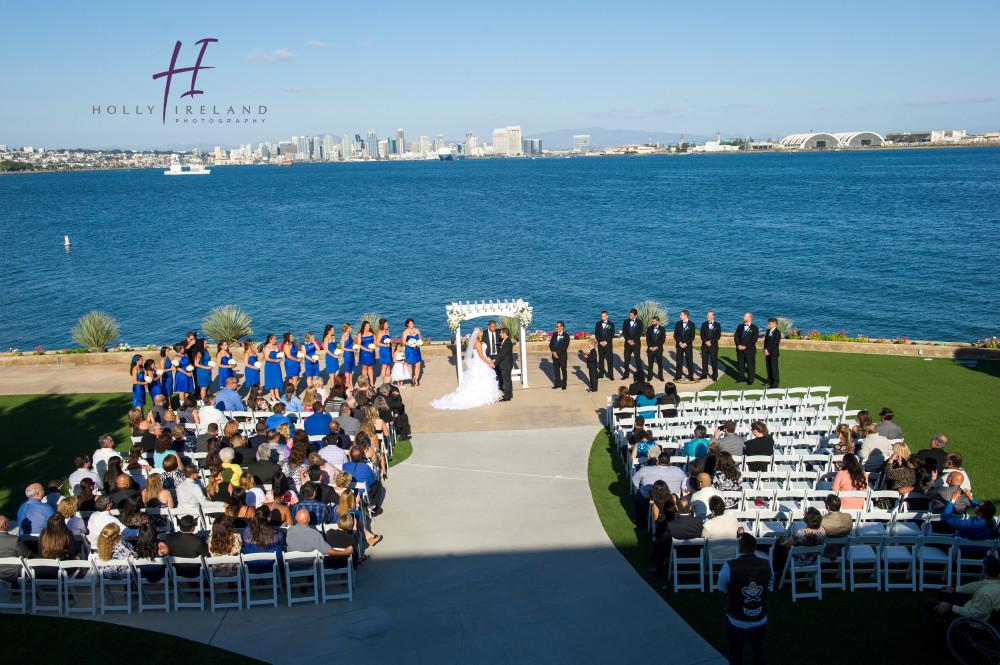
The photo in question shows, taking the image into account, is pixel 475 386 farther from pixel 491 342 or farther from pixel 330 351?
pixel 330 351

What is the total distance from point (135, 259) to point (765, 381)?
50.5 metres

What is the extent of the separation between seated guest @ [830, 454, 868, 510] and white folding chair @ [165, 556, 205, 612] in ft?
24.3

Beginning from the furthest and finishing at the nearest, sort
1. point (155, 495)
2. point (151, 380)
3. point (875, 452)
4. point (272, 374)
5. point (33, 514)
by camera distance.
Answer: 1. point (272, 374)
2. point (151, 380)
3. point (875, 452)
4. point (155, 495)
5. point (33, 514)

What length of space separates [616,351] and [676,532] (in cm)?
1154

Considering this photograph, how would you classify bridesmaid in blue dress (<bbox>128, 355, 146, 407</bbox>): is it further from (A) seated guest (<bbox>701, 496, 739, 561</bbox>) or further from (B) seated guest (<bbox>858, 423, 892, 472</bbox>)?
(B) seated guest (<bbox>858, 423, 892, 472</bbox>)

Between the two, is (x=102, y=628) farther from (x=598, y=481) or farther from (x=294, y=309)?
(x=294, y=309)

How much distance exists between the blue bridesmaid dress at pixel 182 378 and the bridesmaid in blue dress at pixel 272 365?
5.00 feet

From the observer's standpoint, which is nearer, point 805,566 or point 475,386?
point 805,566

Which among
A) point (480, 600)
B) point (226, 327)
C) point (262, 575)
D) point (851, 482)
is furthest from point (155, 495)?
point (226, 327)

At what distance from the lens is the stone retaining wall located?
18578mm

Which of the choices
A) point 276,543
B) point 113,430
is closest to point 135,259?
point 113,430

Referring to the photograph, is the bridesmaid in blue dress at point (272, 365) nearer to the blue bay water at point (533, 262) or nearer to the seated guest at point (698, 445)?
the seated guest at point (698, 445)

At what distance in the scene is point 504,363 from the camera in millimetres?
15586

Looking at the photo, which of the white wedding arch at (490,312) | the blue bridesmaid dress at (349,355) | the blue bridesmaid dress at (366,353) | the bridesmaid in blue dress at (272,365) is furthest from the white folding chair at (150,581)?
the white wedding arch at (490,312)
